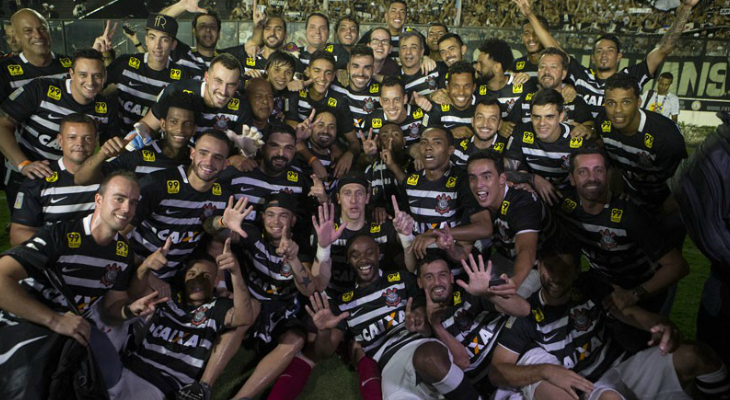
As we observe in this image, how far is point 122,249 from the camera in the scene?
12.3ft

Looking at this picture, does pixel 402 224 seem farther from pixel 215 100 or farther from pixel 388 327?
pixel 215 100

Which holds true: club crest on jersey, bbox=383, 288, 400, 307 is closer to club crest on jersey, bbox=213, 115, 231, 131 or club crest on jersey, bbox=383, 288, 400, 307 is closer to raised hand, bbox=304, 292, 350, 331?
raised hand, bbox=304, 292, 350, 331

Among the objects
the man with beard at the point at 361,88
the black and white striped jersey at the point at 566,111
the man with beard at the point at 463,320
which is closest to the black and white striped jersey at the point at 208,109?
the man with beard at the point at 361,88

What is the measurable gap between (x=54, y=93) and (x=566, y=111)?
5101 millimetres

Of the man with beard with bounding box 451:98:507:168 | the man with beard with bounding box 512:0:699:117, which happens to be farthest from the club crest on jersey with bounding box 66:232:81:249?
the man with beard with bounding box 512:0:699:117

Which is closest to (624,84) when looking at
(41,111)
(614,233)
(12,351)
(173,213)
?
(614,233)

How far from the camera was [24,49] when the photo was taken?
5691 millimetres

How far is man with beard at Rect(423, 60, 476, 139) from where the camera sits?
20.1 ft

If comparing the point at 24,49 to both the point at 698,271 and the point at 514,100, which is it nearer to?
the point at 514,100

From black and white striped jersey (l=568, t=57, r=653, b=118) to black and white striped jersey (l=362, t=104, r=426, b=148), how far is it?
79.7 inches

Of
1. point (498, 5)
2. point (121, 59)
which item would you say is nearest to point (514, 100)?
point (121, 59)

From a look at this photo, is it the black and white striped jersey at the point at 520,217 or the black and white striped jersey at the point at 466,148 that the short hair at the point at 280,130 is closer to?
the black and white striped jersey at the point at 466,148

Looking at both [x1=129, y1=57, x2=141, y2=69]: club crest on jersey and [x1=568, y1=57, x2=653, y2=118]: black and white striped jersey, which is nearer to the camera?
[x1=129, y1=57, x2=141, y2=69]: club crest on jersey

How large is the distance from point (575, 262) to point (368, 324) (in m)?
1.63
